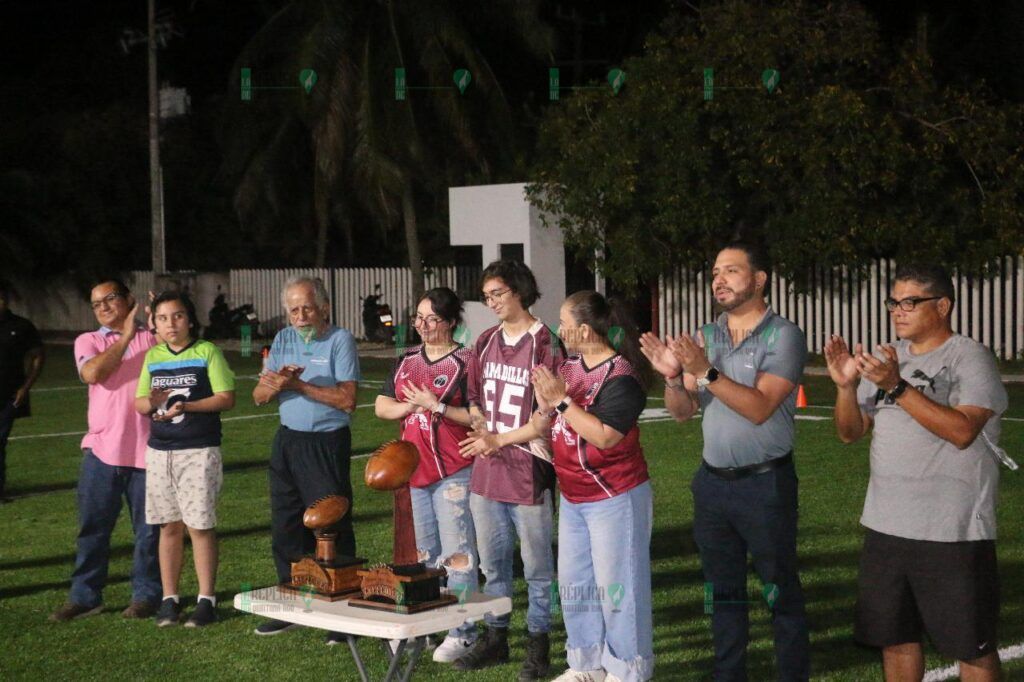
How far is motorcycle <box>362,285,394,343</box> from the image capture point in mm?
31297

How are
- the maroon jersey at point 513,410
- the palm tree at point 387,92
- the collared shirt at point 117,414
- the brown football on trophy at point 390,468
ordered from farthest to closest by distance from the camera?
1. the palm tree at point 387,92
2. the collared shirt at point 117,414
3. the maroon jersey at point 513,410
4. the brown football on trophy at point 390,468

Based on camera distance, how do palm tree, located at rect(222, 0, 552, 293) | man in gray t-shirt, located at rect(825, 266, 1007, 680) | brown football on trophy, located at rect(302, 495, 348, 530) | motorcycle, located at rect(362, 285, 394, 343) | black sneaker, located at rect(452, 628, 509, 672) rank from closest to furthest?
man in gray t-shirt, located at rect(825, 266, 1007, 680), brown football on trophy, located at rect(302, 495, 348, 530), black sneaker, located at rect(452, 628, 509, 672), palm tree, located at rect(222, 0, 552, 293), motorcycle, located at rect(362, 285, 394, 343)

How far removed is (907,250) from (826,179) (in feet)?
6.31

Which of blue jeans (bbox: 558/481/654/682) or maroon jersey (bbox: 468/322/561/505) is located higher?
maroon jersey (bbox: 468/322/561/505)

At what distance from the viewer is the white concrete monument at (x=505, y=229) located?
25.8m

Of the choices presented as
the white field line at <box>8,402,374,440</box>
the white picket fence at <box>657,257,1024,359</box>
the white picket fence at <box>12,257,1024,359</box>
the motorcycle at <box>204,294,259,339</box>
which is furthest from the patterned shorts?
the motorcycle at <box>204,294,259,339</box>

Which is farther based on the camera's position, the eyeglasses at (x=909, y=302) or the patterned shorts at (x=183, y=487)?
the patterned shorts at (x=183, y=487)

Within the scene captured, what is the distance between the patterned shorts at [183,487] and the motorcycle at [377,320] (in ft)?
78.4

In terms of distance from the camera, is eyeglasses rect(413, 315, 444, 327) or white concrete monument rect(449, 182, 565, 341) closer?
eyeglasses rect(413, 315, 444, 327)

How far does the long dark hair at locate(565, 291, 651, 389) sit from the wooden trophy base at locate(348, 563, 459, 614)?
130 centimetres

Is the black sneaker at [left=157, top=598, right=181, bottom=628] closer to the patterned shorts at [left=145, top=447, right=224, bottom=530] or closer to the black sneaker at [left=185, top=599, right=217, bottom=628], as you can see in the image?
the black sneaker at [left=185, top=599, right=217, bottom=628]

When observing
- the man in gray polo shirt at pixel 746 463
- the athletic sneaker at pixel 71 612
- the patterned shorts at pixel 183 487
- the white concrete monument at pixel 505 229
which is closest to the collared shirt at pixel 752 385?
the man in gray polo shirt at pixel 746 463

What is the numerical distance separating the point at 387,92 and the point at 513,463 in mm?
24778

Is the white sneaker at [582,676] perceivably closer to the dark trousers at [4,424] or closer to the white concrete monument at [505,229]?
the dark trousers at [4,424]
